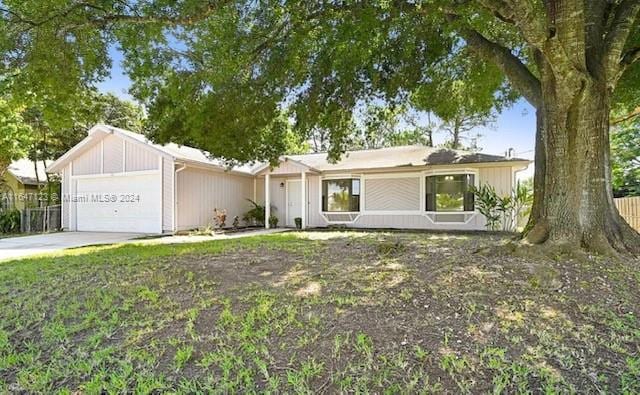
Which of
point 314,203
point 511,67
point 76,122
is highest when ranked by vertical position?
point 511,67

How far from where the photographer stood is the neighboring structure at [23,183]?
1773cm

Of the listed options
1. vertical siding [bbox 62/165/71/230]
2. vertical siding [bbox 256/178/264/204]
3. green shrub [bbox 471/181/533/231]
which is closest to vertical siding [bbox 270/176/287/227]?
vertical siding [bbox 256/178/264/204]

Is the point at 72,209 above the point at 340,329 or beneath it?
above

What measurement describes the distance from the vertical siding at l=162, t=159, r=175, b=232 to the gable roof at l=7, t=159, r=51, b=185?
10856 millimetres

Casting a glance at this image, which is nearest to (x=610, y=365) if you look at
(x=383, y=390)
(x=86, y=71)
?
(x=383, y=390)

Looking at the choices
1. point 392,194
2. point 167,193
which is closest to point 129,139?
point 167,193

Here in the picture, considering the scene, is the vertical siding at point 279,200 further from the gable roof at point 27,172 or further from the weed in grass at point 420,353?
the weed in grass at point 420,353

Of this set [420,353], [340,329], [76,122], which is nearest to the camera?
[420,353]

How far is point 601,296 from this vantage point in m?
3.82

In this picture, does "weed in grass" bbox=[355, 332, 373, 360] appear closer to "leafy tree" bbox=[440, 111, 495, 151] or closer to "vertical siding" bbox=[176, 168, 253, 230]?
"vertical siding" bbox=[176, 168, 253, 230]

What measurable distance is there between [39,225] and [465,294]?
17.0m

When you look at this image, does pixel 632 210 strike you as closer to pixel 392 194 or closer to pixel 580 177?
pixel 392 194

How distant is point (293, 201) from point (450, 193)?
6.52 metres

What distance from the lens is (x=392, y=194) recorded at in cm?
1479
